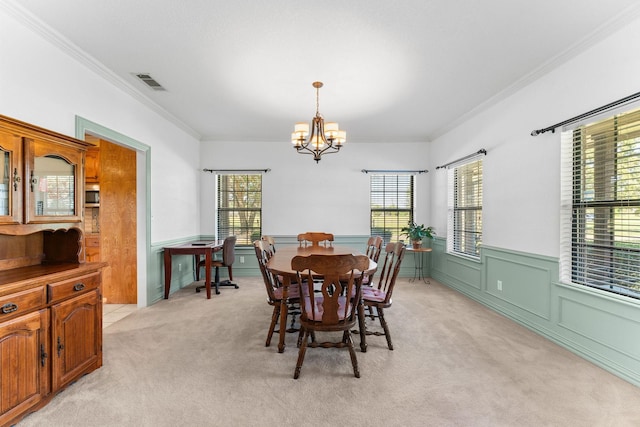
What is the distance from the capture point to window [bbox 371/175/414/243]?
5.89m

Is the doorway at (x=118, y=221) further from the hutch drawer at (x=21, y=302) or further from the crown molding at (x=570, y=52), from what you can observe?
the crown molding at (x=570, y=52)

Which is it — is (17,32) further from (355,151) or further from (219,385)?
(355,151)

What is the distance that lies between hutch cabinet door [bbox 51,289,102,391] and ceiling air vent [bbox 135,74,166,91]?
2.23 meters

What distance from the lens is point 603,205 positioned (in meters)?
2.52

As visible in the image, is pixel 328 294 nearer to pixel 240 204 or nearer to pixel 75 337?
pixel 75 337

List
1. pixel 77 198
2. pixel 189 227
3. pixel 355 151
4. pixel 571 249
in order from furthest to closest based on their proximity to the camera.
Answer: pixel 355 151
pixel 189 227
pixel 571 249
pixel 77 198

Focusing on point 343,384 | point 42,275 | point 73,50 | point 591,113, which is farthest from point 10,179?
point 591,113

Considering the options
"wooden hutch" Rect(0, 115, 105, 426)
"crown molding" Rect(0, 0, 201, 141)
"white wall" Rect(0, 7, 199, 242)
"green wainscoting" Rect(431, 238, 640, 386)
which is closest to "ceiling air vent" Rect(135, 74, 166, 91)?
"crown molding" Rect(0, 0, 201, 141)

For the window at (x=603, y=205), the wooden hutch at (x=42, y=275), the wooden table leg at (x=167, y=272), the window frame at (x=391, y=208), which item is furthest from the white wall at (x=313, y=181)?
the wooden hutch at (x=42, y=275)

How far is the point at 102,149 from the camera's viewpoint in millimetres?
4074

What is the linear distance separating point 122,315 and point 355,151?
14.7 feet

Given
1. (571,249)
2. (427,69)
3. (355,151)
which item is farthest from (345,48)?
(355,151)

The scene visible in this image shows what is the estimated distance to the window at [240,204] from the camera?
5785mm

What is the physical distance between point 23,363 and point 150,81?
111 inches
